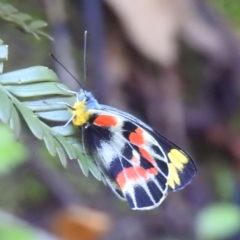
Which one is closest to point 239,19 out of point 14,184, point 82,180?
point 82,180

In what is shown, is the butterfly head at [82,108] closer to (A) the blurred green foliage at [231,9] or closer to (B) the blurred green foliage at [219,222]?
(B) the blurred green foliage at [219,222]

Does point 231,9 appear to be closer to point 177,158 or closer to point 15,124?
point 177,158

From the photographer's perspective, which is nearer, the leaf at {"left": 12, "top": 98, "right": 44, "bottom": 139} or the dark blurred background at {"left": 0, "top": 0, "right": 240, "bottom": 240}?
the leaf at {"left": 12, "top": 98, "right": 44, "bottom": 139}

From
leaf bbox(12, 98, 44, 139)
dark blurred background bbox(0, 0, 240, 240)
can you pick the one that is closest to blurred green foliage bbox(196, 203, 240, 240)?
dark blurred background bbox(0, 0, 240, 240)

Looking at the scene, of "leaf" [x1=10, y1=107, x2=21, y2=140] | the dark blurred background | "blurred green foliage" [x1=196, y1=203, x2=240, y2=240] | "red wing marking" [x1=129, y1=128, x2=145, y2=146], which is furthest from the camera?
the dark blurred background

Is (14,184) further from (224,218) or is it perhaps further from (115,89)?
(224,218)

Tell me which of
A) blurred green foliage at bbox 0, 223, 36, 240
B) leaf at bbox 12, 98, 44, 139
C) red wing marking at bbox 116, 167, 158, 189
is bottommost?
blurred green foliage at bbox 0, 223, 36, 240

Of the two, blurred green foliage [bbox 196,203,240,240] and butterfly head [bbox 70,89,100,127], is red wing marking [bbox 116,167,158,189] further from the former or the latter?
blurred green foliage [bbox 196,203,240,240]
